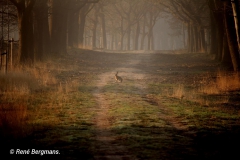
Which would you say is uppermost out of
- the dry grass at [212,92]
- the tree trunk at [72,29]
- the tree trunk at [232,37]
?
the tree trunk at [72,29]

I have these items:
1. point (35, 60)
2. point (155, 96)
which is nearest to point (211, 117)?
point (155, 96)

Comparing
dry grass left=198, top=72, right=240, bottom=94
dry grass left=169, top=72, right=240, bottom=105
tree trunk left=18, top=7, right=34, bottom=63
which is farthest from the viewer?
tree trunk left=18, top=7, right=34, bottom=63

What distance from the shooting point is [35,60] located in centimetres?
2509

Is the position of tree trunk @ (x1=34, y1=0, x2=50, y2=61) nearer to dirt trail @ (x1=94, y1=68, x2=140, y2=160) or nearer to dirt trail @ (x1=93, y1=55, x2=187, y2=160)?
dirt trail @ (x1=93, y1=55, x2=187, y2=160)

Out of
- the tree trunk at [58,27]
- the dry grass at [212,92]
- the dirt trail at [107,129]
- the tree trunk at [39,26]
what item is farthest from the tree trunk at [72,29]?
the dry grass at [212,92]

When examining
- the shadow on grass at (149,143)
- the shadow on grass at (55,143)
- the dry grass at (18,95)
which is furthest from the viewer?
the dry grass at (18,95)

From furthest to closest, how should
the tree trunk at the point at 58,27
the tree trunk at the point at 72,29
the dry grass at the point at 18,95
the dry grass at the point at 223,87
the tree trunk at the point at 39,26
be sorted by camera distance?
the tree trunk at the point at 72,29, the tree trunk at the point at 58,27, the tree trunk at the point at 39,26, the dry grass at the point at 223,87, the dry grass at the point at 18,95

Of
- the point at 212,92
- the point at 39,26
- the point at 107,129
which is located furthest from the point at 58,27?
the point at 107,129

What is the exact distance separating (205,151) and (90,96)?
8411 mm

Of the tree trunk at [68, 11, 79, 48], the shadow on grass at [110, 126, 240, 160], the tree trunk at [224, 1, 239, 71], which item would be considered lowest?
the shadow on grass at [110, 126, 240, 160]

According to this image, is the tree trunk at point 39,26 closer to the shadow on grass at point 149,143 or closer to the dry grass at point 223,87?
the dry grass at point 223,87

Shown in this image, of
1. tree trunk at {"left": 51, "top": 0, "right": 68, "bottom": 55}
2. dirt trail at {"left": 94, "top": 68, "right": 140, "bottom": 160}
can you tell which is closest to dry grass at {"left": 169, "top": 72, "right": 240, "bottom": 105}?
dirt trail at {"left": 94, "top": 68, "right": 140, "bottom": 160}

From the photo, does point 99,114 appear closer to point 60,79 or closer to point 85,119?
point 85,119

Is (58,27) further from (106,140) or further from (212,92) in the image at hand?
(106,140)
